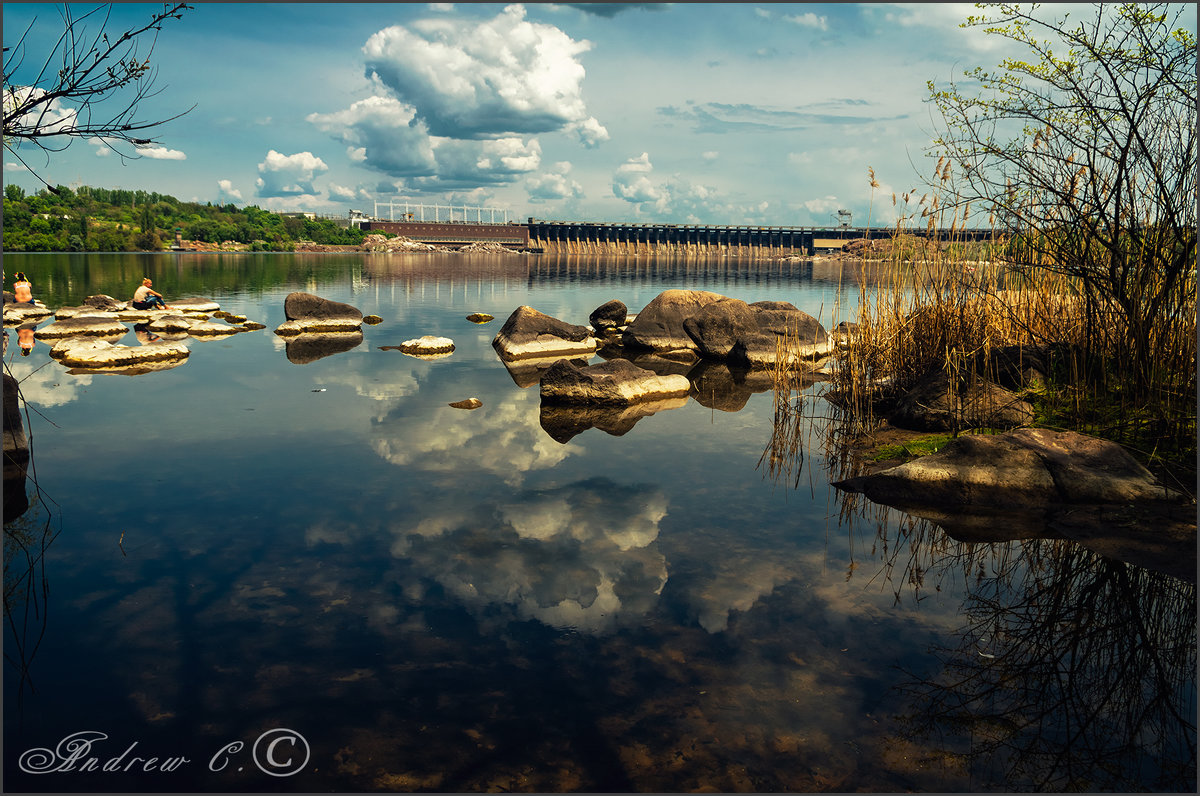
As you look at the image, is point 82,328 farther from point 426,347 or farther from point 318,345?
A: point 426,347

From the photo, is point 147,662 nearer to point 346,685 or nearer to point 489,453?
point 346,685

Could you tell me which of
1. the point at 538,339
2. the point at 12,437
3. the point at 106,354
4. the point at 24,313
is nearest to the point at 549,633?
the point at 12,437

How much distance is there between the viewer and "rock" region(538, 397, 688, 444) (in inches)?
508

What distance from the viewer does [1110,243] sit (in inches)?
383

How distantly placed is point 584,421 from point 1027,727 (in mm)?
9392

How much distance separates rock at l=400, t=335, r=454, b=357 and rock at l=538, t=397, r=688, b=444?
312 inches

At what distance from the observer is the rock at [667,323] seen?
23.5 m

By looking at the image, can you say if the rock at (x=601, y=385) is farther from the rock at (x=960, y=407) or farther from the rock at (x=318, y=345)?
the rock at (x=318, y=345)

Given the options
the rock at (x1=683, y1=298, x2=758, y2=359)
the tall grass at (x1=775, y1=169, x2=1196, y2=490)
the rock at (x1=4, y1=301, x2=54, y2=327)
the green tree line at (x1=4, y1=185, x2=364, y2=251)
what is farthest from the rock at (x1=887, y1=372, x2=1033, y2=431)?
the green tree line at (x1=4, y1=185, x2=364, y2=251)

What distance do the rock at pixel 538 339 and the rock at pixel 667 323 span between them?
1.58 metres

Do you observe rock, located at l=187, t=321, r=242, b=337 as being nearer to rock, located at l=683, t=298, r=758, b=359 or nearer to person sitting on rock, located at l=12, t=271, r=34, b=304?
person sitting on rock, located at l=12, t=271, r=34, b=304

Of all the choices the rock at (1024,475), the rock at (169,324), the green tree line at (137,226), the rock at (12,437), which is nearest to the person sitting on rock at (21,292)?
the rock at (169,324)

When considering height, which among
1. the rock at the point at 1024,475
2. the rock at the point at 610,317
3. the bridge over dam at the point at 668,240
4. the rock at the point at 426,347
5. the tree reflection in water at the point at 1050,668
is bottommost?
the tree reflection in water at the point at 1050,668

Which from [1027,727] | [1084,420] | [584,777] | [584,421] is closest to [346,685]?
[584,777]
